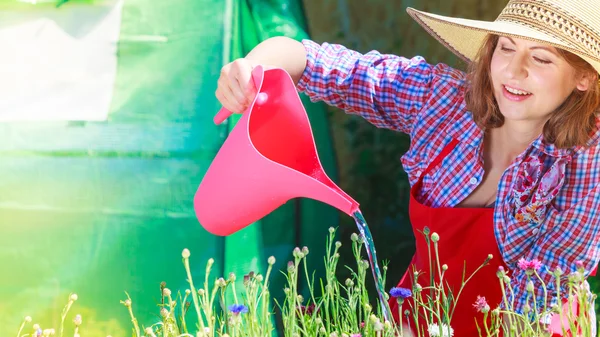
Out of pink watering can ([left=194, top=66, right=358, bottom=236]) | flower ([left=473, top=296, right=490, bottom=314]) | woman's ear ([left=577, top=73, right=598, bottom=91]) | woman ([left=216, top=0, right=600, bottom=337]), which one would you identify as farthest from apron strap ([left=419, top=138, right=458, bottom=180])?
flower ([left=473, top=296, right=490, bottom=314])

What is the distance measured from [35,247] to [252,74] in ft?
3.49

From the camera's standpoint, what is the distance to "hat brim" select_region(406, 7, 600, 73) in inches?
69.9

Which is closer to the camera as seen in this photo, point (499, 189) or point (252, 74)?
point (252, 74)

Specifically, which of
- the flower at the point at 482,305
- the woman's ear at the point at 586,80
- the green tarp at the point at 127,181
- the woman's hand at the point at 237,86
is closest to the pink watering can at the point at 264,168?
the woman's hand at the point at 237,86

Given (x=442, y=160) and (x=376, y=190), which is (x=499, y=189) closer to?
(x=442, y=160)

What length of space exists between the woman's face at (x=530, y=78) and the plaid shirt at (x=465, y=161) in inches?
5.5

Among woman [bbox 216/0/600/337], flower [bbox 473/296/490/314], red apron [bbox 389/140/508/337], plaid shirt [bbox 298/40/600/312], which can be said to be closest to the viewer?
flower [bbox 473/296/490/314]

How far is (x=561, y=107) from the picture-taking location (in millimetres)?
1980

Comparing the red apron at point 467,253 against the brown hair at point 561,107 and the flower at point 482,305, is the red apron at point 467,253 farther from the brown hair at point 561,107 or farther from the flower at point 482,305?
the flower at point 482,305

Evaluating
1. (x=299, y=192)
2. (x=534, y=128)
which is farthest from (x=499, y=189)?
(x=299, y=192)

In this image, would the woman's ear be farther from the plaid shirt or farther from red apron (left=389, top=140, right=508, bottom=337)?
red apron (left=389, top=140, right=508, bottom=337)

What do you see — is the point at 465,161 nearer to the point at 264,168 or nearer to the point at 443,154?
the point at 443,154

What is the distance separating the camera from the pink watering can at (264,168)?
1569 mm

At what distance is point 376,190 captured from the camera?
111 inches
